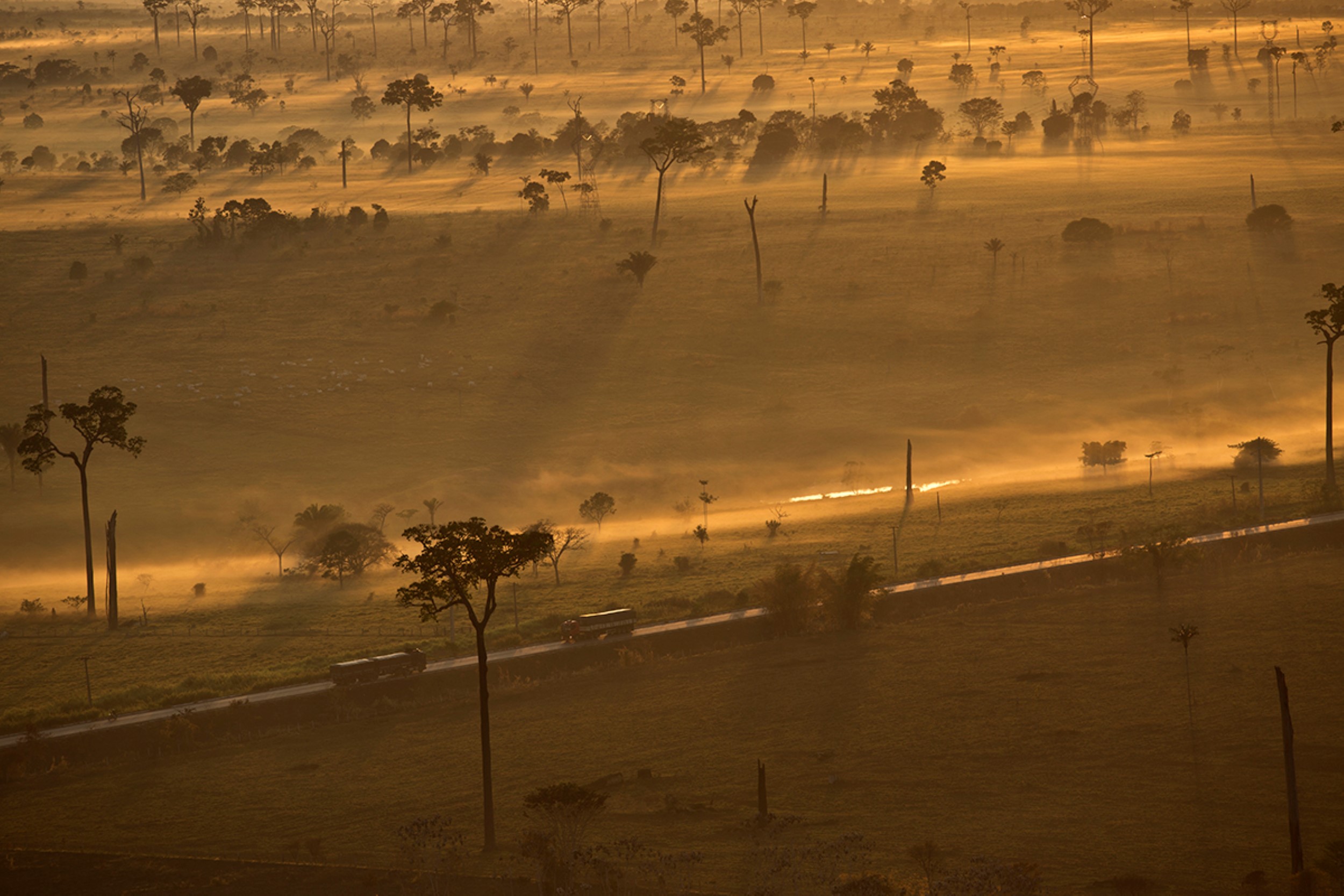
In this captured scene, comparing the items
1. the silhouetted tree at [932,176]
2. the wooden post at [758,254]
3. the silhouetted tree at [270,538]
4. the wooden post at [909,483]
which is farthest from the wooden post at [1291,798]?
the silhouetted tree at [932,176]

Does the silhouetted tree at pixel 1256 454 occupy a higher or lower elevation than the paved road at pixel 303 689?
higher

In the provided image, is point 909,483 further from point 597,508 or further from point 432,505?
point 432,505

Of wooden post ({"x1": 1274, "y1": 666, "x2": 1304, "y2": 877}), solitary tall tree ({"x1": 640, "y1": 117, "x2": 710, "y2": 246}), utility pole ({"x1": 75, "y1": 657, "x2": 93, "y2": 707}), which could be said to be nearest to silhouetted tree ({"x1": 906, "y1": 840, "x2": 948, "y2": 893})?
wooden post ({"x1": 1274, "y1": 666, "x2": 1304, "y2": 877})

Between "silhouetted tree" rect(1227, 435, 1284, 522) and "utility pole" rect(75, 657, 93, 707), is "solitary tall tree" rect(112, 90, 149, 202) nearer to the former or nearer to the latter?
"utility pole" rect(75, 657, 93, 707)

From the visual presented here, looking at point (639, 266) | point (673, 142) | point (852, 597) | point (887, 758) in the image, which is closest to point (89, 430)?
point (852, 597)

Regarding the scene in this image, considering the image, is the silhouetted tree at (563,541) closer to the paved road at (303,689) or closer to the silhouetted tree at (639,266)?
the paved road at (303,689)
